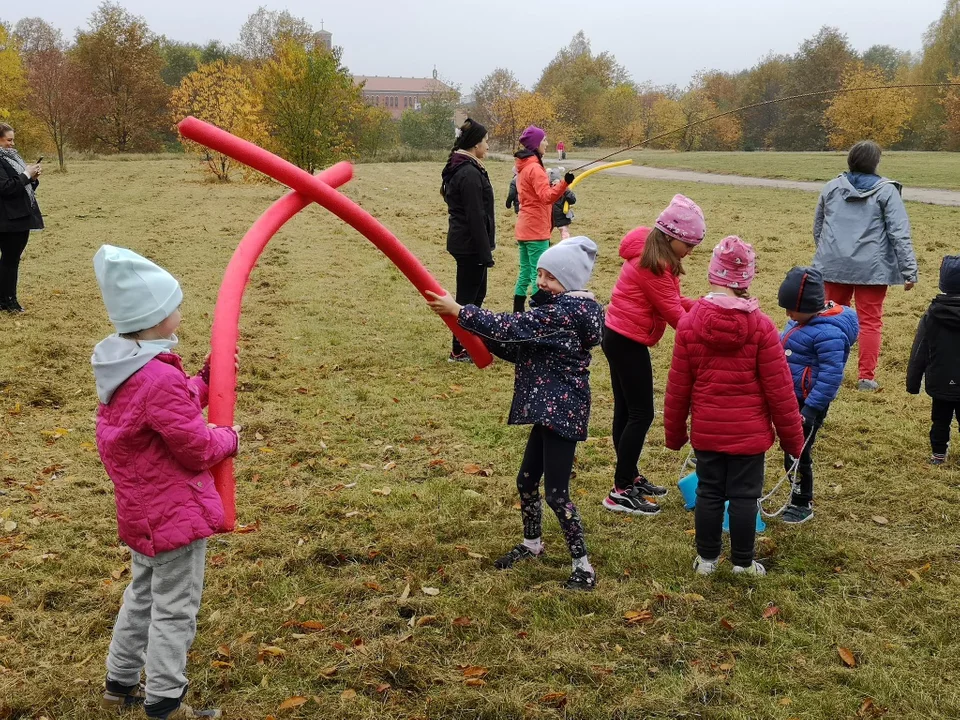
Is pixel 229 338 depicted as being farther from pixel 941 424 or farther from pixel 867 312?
pixel 867 312

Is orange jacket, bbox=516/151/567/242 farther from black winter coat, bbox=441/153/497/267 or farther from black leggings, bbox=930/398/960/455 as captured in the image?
black leggings, bbox=930/398/960/455

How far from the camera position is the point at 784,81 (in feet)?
232

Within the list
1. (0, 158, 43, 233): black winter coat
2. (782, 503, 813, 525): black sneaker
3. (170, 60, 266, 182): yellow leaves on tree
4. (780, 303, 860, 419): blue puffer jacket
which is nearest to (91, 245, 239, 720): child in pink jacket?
(780, 303, 860, 419): blue puffer jacket

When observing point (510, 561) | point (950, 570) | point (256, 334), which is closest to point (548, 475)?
point (510, 561)

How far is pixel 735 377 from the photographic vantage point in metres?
4.37

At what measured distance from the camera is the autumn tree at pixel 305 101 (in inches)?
987

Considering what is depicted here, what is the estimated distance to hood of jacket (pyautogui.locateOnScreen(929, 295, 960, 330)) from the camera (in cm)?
594

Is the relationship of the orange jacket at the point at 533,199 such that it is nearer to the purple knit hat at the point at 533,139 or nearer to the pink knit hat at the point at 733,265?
the purple knit hat at the point at 533,139

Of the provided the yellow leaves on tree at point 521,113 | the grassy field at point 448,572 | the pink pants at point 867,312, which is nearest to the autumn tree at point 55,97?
the yellow leaves on tree at point 521,113

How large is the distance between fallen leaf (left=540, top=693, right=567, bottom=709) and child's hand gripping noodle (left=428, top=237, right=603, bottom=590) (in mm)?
919

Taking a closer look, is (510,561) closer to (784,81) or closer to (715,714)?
(715,714)

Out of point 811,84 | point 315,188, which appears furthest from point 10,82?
point 811,84

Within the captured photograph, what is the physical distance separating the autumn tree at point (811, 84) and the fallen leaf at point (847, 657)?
65.5 metres

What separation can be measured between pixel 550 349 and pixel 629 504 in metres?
1.67
